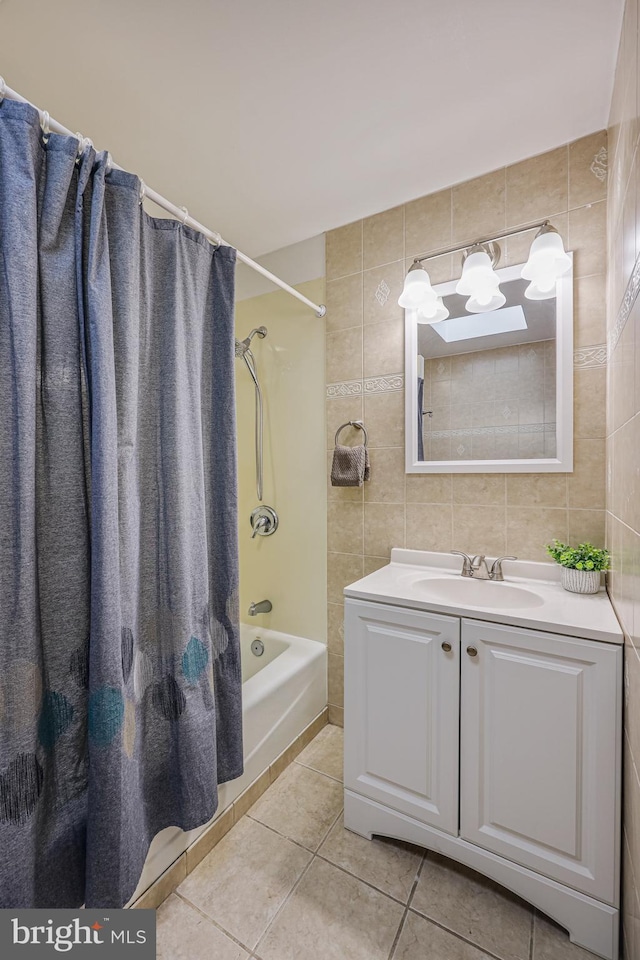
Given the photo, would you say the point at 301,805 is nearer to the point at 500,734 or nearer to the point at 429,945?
the point at 429,945

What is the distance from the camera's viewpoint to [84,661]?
3.10 feet

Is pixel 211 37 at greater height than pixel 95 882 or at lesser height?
greater

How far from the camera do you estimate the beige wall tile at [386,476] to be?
1.84 meters

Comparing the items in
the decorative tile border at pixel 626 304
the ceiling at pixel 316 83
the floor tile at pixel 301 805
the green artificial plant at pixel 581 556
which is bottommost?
the floor tile at pixel 301 805

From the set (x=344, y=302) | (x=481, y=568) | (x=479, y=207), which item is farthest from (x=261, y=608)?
(x=479, y=207)

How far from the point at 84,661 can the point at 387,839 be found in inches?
48.5

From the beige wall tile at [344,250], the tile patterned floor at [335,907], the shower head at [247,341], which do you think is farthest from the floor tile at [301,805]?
the beige wall tile at [344,250]

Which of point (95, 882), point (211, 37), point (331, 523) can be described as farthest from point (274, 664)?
point (211, 37)

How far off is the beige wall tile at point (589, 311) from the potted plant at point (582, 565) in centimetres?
72

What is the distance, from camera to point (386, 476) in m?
1.87

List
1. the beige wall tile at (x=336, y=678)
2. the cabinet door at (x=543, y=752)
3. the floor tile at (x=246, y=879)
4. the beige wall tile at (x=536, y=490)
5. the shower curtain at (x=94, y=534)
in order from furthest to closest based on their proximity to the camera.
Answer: the beige wall tile at (x=336, y=678)
the beige wall tile at (x=536, y=490)
the floor tile at (x=246, y=879)
the cabinet door at (x=543, y=752)
the shower curtain at (x=94, y=534)

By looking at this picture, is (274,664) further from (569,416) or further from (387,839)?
(569,416)

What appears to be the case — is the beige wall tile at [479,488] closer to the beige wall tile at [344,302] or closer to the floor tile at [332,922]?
the beige wall tile at [344,302]

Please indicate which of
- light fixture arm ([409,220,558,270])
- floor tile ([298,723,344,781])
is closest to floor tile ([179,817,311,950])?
floor tile ([298,723,344,781])
